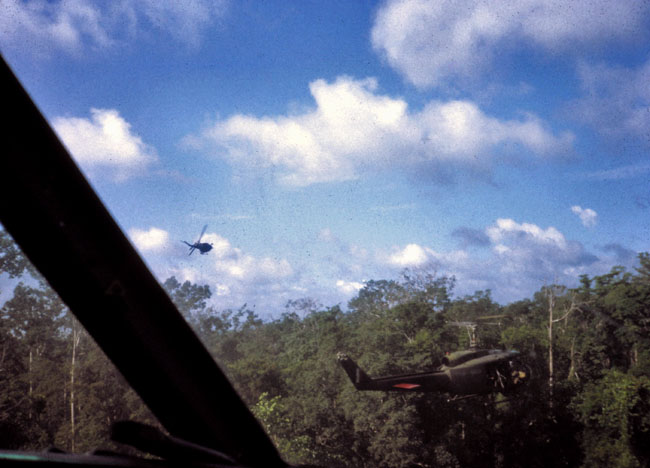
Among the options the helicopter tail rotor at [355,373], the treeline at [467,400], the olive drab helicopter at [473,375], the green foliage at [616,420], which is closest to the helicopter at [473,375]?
the olive drab helicopter at [473,375]

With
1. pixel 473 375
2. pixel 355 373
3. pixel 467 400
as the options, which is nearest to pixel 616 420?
pixel 467 400

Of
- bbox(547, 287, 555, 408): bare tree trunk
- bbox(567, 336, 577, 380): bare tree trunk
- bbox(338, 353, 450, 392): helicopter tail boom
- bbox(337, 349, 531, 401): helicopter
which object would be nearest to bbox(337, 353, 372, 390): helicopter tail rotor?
bbox(338, 353, 450, 392): helicopter tail boom

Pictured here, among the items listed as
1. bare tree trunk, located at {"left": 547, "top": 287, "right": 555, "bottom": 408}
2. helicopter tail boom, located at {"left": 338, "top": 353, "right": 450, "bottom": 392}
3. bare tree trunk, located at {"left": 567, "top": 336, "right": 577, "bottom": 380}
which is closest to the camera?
helicopter tail boom, located at {"left": 338, "top": 353, "right": 450, "bottom": 392}

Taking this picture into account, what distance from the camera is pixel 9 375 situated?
528 cm

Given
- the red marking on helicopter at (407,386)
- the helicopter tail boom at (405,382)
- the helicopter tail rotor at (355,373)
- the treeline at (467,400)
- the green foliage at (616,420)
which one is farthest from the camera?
the green foliage at (616,420)

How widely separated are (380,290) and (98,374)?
13.2 meters

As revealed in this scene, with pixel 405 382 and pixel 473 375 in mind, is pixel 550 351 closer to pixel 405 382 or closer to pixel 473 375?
pixel 473 375

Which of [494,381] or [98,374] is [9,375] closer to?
[98,374]

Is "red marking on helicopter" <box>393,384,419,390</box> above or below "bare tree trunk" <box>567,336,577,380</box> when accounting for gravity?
above

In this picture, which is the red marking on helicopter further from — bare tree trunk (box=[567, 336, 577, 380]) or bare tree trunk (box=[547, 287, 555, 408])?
bare tree trunk (box=[567, 336, 577, 380])

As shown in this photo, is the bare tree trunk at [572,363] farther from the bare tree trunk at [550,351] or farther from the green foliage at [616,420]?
the bare tree trunk at [550,351]

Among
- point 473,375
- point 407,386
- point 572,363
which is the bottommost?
point 572,363

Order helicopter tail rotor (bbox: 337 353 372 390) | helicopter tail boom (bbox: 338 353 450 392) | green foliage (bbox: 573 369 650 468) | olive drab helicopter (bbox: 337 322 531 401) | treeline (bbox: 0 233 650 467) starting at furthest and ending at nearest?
green foliage (bbox: 573 369 650 468) < treeline (bbox: 0 233 650 467) < helicopter tail rotor (bbox: 337 353 372 390) < olive drab helicopter (bbox: 337 322 531 401) < helicopter tail boom (bbox: 338 353 450 392)

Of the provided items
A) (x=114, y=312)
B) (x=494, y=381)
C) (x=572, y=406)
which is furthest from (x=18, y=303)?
(x=572, y=406)
